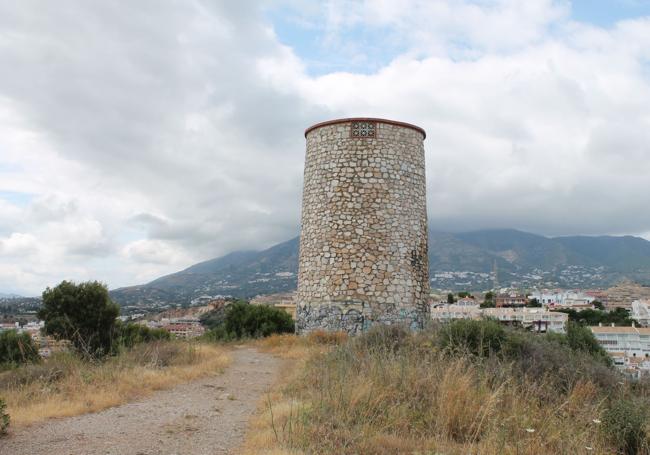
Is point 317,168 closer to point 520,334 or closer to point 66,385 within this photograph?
point 520,334

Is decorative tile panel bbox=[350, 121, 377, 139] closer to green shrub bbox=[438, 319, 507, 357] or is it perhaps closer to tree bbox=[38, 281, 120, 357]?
green shrub bbox=[438, 319, 507, 357]

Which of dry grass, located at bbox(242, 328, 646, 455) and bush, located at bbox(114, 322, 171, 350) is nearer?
dry grass, located at bbox(242, 328, 646, 455)

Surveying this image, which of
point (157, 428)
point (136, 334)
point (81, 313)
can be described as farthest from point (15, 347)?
point (157, 428)

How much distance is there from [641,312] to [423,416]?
63.1 m

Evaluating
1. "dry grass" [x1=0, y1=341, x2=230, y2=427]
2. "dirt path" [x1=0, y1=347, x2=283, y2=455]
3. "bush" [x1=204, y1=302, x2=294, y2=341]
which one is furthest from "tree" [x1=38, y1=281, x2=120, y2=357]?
"dirt path" [x1=0, y1=347, x2=283, y2=455]

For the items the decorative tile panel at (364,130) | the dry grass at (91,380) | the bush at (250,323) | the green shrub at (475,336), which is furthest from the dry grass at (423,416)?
the bush at (250,323)

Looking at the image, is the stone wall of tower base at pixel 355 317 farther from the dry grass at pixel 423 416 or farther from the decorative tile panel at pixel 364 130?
the dry grass at pixel 423 416

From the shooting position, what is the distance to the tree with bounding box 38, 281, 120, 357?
12.5m

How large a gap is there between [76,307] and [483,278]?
106 meters

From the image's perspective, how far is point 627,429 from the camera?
528cm

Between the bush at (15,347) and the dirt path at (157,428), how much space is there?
20.0 ft

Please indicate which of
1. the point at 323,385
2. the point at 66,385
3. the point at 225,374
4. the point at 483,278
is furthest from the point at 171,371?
the point at 483,278

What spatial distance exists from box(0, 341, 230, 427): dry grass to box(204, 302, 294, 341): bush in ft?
18.4

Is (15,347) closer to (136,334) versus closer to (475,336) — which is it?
(136,334)
